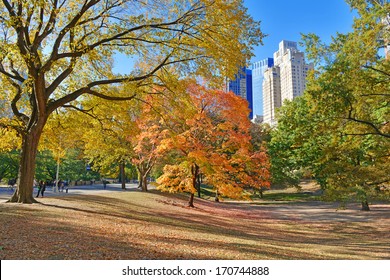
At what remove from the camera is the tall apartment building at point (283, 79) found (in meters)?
76.8

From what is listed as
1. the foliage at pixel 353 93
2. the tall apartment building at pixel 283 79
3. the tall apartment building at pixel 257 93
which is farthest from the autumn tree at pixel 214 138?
the tall apartment building at pixel 257 93

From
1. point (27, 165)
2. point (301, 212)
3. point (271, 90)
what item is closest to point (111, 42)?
point (27, 165)

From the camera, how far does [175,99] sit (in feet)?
47.2

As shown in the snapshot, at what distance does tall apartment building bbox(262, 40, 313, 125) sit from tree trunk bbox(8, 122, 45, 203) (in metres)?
58.4

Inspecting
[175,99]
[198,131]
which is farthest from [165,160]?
[175,99]

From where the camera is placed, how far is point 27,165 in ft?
43.7

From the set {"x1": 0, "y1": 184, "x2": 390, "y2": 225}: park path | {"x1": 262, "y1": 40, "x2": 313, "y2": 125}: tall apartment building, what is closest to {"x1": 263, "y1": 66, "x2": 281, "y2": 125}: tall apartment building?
{"x1": 262, "y1": 40, "x2": 313, "y2": 125}: tall apartment building

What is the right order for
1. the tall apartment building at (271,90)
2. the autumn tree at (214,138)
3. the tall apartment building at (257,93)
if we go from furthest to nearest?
the tall apartment building at (257,93) < the tall apartment building at (271,90) < the autumn tree at (214,138)

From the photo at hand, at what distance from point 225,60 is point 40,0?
21.7 ft

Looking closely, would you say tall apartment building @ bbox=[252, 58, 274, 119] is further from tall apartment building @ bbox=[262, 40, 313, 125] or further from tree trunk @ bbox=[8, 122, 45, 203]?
tree trunk @ bbox=[8, 122, 45, 203]

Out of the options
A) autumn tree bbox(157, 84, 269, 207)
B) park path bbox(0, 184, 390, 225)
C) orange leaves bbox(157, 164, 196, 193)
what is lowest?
park path bbox(0, 184, 390, 225)

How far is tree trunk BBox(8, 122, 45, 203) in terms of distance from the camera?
1332cm

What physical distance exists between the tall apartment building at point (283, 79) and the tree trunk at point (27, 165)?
58385 mm

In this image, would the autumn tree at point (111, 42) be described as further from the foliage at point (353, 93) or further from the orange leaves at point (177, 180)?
the orange leaves at point (177, 180)
